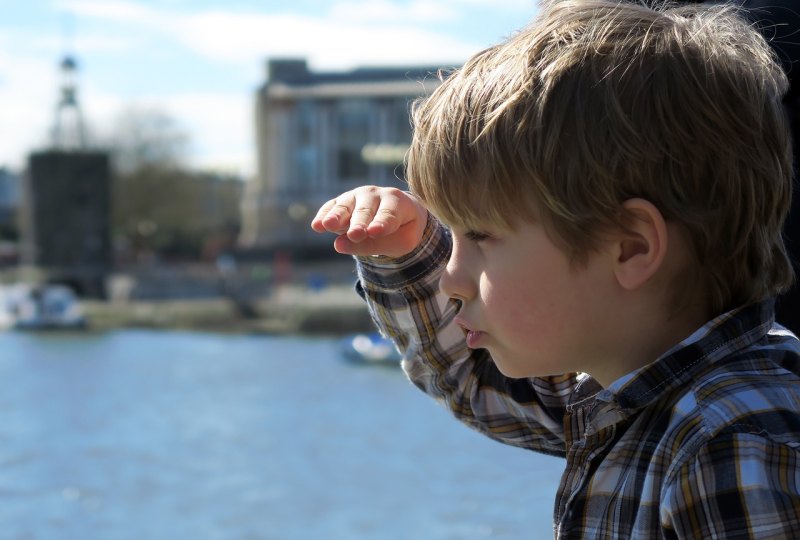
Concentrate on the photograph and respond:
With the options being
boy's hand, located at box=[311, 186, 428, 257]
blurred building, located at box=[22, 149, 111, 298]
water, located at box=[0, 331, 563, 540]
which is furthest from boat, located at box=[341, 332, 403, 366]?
boy's hand, located at box=[311, 186, 428, 257]

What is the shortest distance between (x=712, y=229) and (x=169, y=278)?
15879 millimetres

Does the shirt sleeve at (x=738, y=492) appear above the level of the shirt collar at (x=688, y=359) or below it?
below

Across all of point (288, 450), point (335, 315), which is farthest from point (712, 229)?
point (335, 315)

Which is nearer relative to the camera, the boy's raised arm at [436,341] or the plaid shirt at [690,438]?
the plaid shirt at [690,438]

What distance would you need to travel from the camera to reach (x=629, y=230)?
47cm

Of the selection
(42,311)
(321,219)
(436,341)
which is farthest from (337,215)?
(42,311)

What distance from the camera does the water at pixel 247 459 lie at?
7.56 feet

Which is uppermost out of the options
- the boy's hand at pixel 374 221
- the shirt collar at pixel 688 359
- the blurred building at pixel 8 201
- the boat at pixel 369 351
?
the boy's hand at pixel 374 221

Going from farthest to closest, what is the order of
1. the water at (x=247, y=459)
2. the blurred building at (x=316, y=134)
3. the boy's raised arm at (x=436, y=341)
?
the blurred building at (x=316, y=134)
the water at (x=247, y=459)
the boy's raised arm at (x=436, y=341)

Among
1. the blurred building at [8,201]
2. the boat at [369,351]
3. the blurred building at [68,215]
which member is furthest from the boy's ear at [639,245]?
the blurred building at [8,201]

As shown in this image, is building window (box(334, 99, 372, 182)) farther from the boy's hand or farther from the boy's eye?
the boy's eye

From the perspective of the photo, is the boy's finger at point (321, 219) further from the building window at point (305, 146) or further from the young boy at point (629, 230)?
the building window at point (305, 146)

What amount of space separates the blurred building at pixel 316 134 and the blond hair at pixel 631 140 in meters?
18.8

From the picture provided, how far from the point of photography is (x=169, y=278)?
15977 mm
